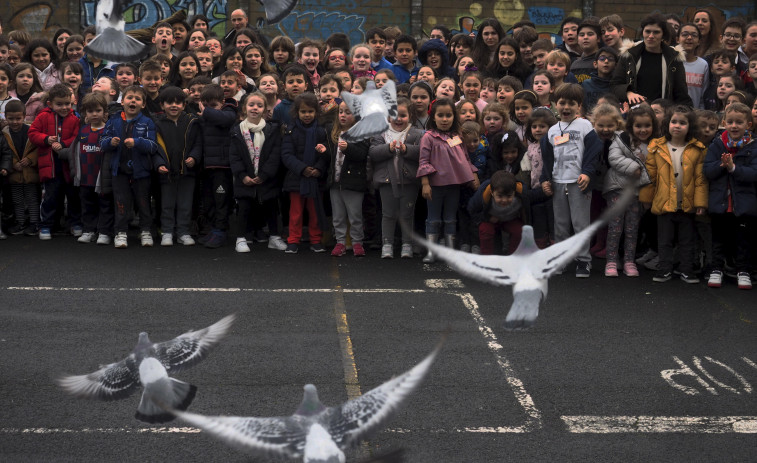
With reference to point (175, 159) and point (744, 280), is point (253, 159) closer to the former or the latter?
point (175, 159)

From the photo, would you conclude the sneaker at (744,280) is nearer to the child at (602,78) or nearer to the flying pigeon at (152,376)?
the child at (602,78)

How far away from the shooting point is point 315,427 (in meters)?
4.03

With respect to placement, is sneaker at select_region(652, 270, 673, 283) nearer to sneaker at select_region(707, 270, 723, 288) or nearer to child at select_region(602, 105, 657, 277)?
child at select_region(602, 105, 657, 277)

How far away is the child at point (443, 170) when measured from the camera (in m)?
9.59

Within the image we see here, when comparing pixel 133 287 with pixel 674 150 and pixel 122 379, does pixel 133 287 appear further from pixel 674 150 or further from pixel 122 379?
pixel 674 150

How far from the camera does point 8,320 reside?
8023 mm

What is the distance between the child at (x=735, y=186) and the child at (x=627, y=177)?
0.62 m

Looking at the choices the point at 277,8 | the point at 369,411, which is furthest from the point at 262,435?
the point at 277,8

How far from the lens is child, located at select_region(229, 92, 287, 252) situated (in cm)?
1038

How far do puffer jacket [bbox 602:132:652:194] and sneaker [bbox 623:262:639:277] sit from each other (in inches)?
30.1

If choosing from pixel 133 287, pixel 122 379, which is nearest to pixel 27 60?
pixel 133 287

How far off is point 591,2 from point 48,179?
15.5 metres

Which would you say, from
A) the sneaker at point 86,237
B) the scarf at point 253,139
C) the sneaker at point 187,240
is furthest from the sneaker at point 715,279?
the sneaker at point 86,237

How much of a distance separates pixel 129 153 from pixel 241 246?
1.51m
